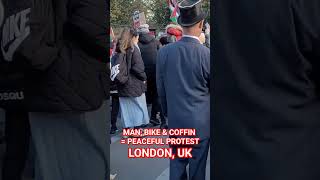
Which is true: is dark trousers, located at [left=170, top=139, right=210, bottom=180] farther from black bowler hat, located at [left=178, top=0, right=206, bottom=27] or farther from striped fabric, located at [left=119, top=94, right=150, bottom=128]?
striped fabric, located at [left=119, top=94, right=150, bottom=128]

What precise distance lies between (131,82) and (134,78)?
69 millimetres

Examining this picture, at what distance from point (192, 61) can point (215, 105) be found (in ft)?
6.43

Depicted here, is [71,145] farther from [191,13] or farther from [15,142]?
[191,13]

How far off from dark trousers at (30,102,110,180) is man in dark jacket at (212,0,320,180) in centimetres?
68

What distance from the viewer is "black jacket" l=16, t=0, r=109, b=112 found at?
1.77 meters

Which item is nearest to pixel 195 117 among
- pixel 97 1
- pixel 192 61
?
pixel 192 61

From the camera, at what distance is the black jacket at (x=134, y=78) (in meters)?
6.23

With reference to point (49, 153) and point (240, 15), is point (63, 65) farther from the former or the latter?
point (240, 15)

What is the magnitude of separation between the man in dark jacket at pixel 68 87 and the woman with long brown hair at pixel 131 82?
4082 mm

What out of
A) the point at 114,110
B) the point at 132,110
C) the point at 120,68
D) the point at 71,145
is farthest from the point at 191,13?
the point at 114,110

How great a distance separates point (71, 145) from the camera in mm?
2021

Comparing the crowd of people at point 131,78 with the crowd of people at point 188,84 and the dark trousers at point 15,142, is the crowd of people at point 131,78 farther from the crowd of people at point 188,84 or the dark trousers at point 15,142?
the dark trousers at point 15,142

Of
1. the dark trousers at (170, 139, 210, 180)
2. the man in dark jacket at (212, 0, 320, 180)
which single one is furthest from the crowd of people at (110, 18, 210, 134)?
the man in dark jacket at (212, 0, 320, 180)

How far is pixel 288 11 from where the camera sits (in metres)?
1.28
